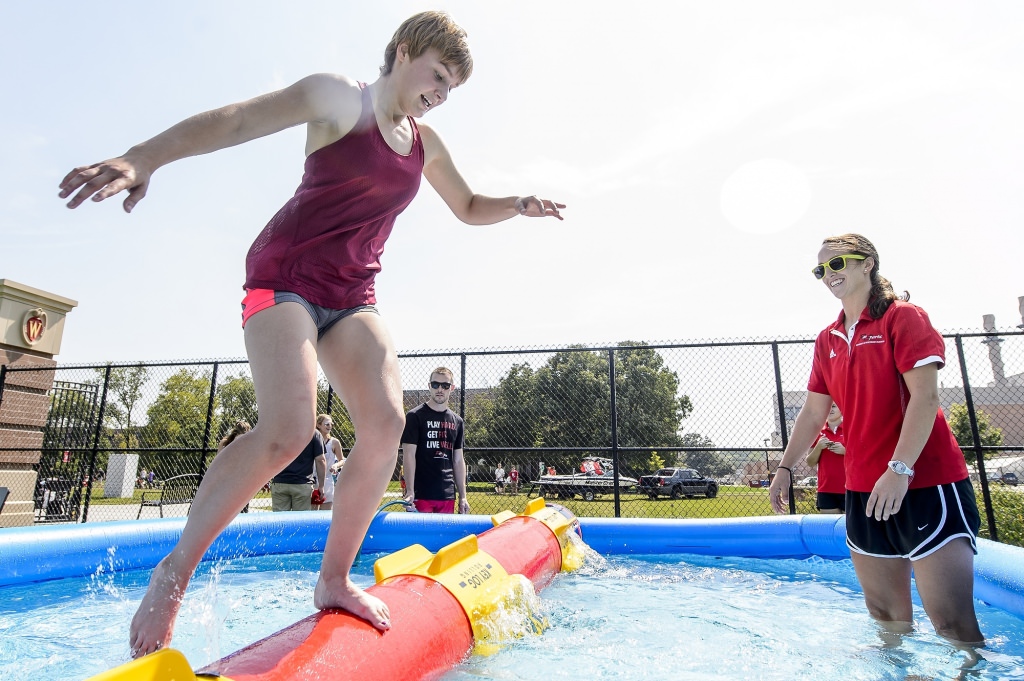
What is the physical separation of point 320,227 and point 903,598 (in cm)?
239

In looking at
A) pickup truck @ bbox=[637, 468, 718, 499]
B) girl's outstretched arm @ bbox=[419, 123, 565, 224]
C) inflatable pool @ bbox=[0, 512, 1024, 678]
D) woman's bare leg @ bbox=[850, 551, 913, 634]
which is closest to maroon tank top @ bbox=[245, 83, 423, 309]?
girl's outstretched arm @ bbox=[419, 123, 565, 224]

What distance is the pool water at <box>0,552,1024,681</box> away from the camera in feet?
6.26

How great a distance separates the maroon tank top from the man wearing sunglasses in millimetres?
3331

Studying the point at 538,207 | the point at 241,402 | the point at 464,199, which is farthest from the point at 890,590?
the point at 241,402

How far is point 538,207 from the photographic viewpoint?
2.26 meters

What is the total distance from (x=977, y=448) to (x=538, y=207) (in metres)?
6.27

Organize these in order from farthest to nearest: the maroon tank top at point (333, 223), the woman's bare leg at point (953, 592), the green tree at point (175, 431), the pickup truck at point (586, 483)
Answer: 1. the pickup truck at point (586, 483)
2. the green tree at point (175, 431)
3. the woman's bare leg at point (953, 592)
4. the maroon tank top at point (333, 223)

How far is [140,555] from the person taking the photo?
3.99m

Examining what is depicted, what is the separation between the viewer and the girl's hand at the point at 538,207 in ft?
7.41

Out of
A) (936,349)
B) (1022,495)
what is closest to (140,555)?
(936,349)

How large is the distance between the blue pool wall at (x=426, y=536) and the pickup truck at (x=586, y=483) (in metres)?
5.96

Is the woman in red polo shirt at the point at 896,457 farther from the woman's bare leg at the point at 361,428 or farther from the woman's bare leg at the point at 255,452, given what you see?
the woman's bare leg at the point at 255,452

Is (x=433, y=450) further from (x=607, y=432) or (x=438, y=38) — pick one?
(x=607, y=432)

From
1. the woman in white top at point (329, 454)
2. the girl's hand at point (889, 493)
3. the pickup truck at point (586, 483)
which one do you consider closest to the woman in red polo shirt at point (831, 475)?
the girl's hand at point (889, 493)
